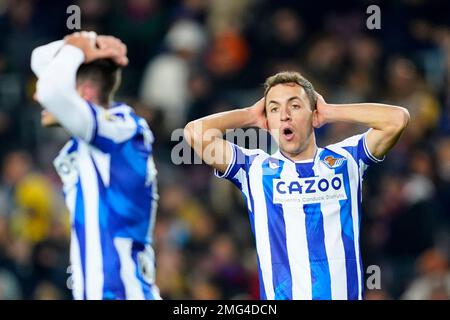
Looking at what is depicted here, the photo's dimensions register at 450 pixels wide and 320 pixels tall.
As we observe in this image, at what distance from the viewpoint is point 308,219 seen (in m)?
6.76

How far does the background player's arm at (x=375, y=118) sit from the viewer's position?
682 centimetres

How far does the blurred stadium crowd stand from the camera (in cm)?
1121

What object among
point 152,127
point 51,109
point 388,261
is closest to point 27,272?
point 152,127

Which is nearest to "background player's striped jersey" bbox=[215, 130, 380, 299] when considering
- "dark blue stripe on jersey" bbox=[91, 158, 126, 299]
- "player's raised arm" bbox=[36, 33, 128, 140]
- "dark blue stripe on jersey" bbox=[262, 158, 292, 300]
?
"dark blue stripe on jersey" bbox=[262, 158, 292, 300]

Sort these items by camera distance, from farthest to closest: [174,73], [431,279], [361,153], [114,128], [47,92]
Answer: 1. [174,73]
2. [431,279]
3. [361,153]
4. [114,128]
5. [47,92]

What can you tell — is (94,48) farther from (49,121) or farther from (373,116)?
(373,116)

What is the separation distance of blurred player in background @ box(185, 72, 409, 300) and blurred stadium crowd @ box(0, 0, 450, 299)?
3403mm

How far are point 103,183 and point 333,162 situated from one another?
1270 millimetres

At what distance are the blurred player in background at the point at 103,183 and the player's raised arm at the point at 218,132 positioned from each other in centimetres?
34

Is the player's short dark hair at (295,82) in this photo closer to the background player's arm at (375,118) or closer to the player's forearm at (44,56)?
the background player's arm at (375,118)

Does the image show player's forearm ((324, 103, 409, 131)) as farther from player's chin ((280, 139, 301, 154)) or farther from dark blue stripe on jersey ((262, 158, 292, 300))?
dark blue stripe on jersey ((262, 158, 292, 300))

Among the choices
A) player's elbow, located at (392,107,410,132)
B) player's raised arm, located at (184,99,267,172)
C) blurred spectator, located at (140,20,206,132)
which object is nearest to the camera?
player's elbow, located at (392,107,410,132)

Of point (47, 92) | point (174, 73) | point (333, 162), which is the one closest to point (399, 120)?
point (333, 162)

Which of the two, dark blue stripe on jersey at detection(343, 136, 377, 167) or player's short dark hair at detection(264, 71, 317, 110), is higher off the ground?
player's short dark hair at detection(264, 71, 317, 110)
